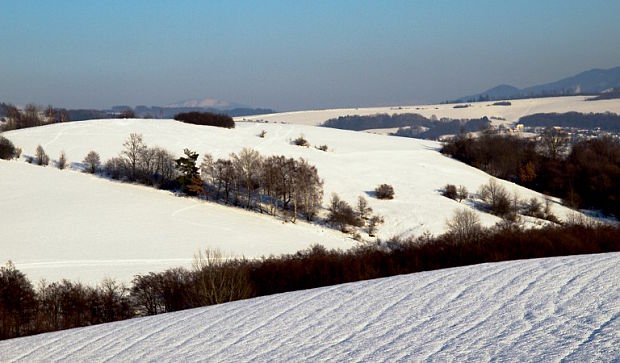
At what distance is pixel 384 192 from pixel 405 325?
49005 mm

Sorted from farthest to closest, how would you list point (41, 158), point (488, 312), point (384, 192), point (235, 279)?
point (41, 158)
point (384, 192)
point (235, 279)
point (488, 312)

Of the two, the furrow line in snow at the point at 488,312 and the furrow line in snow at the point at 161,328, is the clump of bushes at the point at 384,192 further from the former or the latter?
the furrow line in snow at the point at 161,328

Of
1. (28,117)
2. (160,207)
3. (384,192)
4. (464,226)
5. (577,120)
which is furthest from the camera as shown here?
(577,120)

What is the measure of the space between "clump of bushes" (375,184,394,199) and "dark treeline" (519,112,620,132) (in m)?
106

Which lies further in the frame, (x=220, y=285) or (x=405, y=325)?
(x=220, y=285)

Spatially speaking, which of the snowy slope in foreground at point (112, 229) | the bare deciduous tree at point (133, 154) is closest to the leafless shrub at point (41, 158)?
the snowy slope in foreground at point (112, 229)

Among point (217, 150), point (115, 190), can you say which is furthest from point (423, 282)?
point (217, 150)

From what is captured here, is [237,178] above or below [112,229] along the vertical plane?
above

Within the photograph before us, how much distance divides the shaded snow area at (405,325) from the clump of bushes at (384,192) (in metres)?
42.4

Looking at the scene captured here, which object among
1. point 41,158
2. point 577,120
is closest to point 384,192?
point 41,158

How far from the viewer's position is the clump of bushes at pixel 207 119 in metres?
98.9

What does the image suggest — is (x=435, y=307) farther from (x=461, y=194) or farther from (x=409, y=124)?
(x=409, y=124)

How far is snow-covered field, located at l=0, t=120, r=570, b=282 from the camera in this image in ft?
123

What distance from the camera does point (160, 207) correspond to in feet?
168
